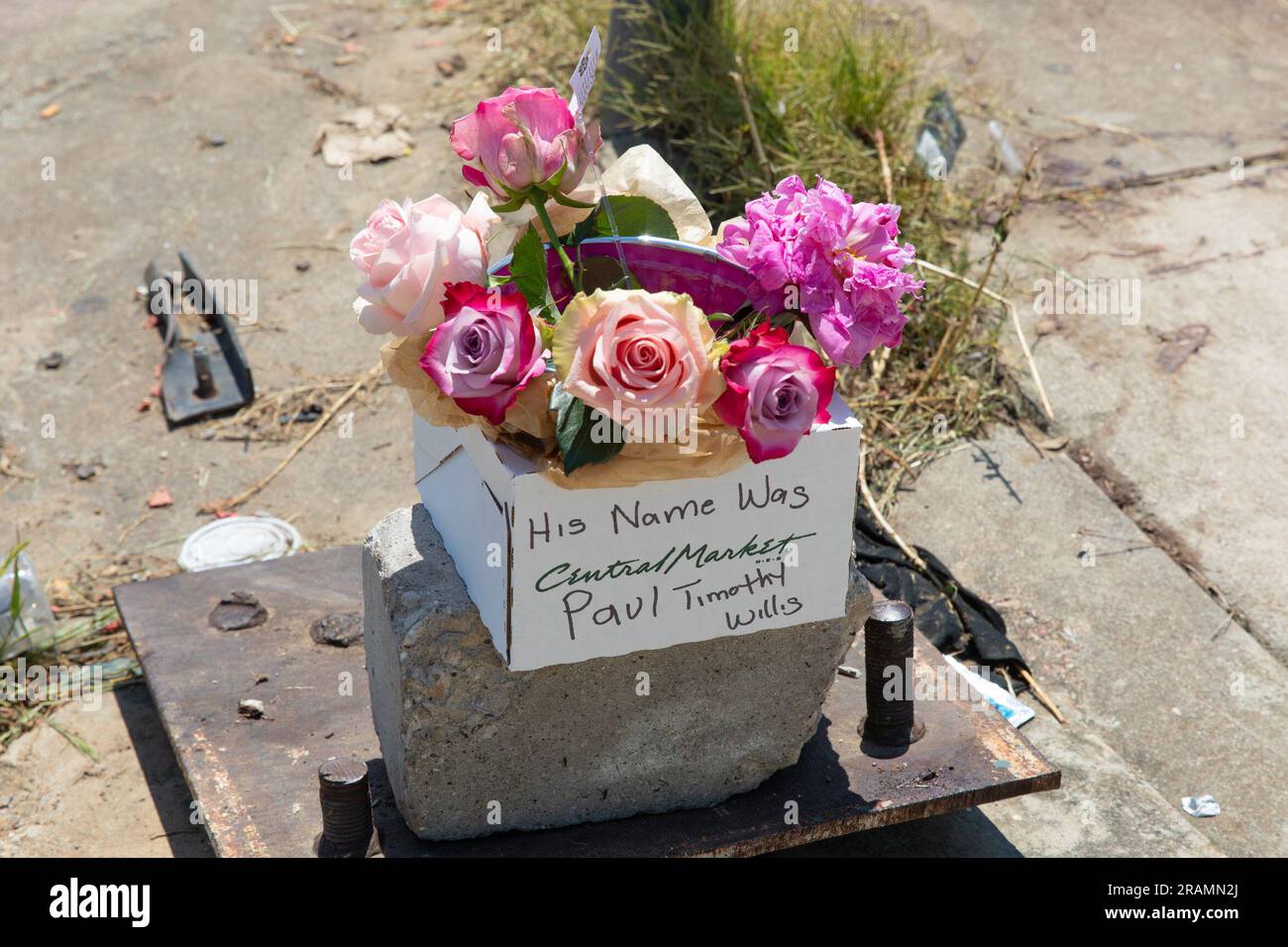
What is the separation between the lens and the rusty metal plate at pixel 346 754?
252cm

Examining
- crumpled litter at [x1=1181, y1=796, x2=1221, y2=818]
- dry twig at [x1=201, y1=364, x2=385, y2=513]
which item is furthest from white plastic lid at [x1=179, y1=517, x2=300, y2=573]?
crumpled litter at [x1=1181, y1=796, x2=1221, y2=818]

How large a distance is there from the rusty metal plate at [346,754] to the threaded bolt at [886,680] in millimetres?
41

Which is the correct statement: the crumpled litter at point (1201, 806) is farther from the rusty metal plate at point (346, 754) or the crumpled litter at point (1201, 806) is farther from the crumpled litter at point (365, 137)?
the crumpled litter at point (365, 137)

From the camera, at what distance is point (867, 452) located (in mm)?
4039

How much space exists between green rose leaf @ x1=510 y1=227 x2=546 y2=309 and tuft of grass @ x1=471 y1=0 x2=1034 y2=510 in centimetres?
208

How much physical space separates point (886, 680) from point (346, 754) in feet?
3.55

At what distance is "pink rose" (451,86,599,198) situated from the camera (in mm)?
2146

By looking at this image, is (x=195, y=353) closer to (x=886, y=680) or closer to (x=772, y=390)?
(x=886, y=680)

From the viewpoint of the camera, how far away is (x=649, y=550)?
2.29 meters

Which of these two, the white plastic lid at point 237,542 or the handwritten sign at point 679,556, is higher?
the handwritten sign at point 679,556
